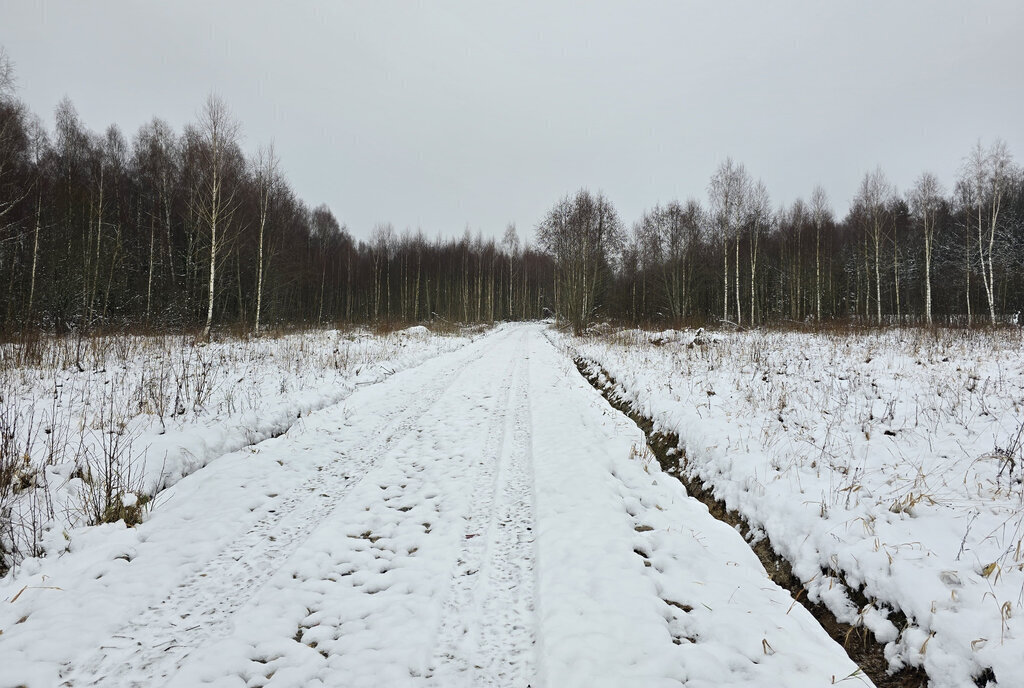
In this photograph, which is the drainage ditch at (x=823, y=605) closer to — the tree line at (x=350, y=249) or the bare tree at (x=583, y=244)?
the tree line at (x=350, y=249)

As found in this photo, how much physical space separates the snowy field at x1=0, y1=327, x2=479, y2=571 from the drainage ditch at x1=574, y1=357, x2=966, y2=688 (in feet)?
19.0

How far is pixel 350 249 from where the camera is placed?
50812 mm

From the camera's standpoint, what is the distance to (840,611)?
279 cm

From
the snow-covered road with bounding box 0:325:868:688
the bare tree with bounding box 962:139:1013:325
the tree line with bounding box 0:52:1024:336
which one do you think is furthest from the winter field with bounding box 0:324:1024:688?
the bare tree with bounding box 962:139:1013:325

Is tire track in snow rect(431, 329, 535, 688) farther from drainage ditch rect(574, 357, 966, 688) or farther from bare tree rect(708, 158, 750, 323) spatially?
bare tree rect(708, 158, 750, 323)

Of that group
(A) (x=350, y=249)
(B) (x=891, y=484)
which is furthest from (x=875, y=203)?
(A) (x=350, y=249)

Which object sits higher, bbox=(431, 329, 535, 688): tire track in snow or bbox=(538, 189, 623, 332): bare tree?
bbox=(538, 189, 623, 332): bare tree

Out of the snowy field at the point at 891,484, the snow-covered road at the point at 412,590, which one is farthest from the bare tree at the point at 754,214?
the snow-covered road at the point at 412,590

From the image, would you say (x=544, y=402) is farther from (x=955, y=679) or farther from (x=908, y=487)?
(x=955, y=679)

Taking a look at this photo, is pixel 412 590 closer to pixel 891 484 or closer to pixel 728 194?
pixel 891 484

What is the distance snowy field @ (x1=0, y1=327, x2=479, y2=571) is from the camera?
359 cm

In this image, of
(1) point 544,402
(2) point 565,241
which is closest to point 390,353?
(1) point 544,402

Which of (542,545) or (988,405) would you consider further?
(988,405)

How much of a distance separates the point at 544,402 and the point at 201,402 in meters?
6.17
